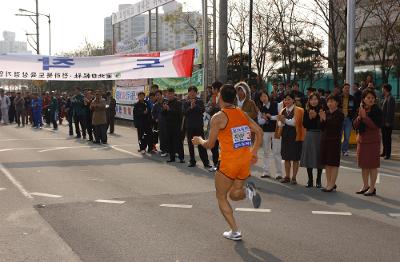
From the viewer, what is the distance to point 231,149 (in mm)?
6246

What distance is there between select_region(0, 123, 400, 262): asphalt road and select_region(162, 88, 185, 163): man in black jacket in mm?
1111

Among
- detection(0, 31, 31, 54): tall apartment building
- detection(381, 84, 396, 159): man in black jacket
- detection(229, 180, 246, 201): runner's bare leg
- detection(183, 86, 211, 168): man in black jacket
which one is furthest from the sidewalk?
detection(0, 31, 31, 54): tall apartment building

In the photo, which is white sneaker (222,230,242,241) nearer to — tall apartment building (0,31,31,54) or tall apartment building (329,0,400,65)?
tall apartment building (329,0,400,65)

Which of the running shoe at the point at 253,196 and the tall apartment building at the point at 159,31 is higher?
the tall apartment building at the point at 159,31

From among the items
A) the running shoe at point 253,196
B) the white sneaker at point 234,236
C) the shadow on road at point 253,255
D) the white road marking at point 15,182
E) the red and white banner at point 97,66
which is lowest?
the white road marking at point 15,182

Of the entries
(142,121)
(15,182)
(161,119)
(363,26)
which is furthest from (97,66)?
(363,26)

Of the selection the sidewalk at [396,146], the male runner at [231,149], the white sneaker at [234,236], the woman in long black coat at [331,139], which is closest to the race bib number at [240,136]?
the male runner at [231,149]

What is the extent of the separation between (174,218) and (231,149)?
166cm

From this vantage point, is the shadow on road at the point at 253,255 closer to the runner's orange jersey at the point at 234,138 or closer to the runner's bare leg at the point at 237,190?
the runner's bare leg at the point at 237,190

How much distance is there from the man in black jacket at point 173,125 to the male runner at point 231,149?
6.88 m

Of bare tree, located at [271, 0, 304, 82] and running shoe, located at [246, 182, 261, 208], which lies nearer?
running shoe, located at [246, 182, 261, 208]

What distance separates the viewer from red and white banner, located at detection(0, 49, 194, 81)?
18141mm

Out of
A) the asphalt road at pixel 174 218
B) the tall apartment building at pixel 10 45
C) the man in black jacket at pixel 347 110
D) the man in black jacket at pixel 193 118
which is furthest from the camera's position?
the tall apartment building at pixel 10 45

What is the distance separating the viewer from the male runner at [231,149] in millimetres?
6223
